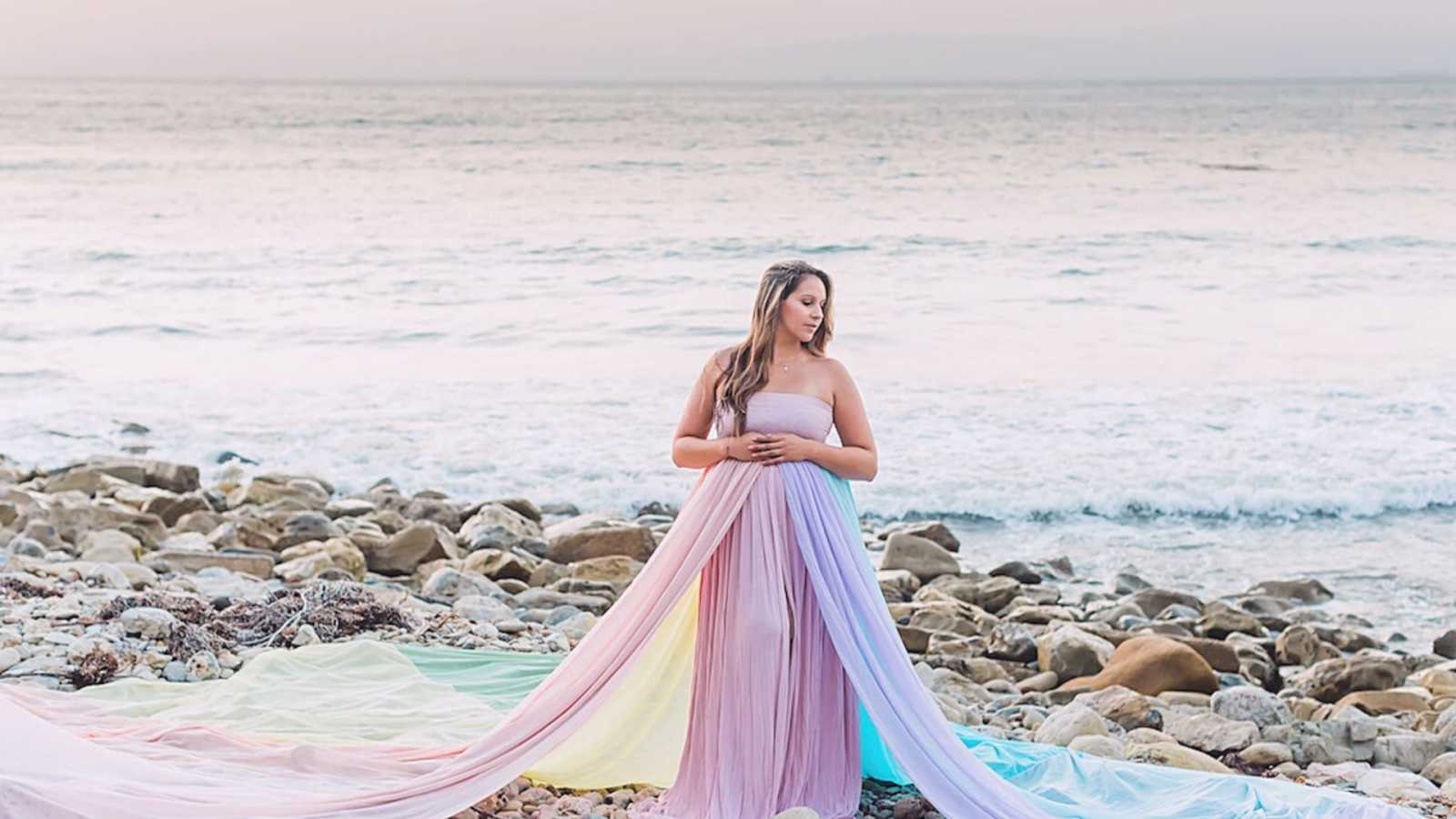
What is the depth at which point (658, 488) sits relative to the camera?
15.3 meters

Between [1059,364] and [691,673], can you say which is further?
[1059,364]

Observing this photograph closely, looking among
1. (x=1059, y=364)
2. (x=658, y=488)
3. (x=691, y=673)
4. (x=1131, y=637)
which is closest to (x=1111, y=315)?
(x=1059, y=364)

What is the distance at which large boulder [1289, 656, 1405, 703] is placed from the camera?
30.5 ft

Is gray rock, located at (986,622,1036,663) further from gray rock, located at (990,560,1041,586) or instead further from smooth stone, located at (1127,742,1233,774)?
smooth stone, located at (1127,742,1233,774)

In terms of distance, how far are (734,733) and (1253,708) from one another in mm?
3780

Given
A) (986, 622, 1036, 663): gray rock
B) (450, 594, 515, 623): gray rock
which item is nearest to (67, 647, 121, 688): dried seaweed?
(450, 594, 515, 623): gray rock

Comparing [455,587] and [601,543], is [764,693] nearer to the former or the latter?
[455,587]

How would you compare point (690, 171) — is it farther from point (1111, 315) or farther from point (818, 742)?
point (818, 742)

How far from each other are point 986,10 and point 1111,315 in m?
29.7

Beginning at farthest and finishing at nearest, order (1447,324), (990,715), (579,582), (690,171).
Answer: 1. (690,171)
2. (1447,324)
3. (579,582)
4. (990,715)

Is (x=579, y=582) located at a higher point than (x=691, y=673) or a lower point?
lower

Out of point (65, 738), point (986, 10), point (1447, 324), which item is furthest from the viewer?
point (986, 10)

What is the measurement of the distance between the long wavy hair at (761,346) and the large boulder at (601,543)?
6.48 m

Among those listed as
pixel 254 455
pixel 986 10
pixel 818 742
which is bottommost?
pixel 254 455
